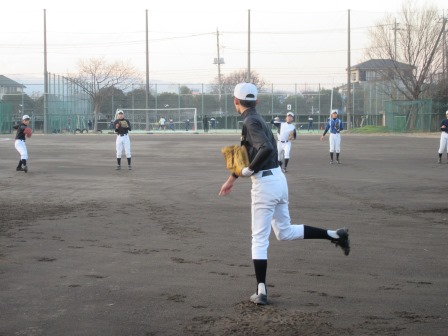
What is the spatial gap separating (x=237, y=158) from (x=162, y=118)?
209 ft

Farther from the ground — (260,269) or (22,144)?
(22,144)

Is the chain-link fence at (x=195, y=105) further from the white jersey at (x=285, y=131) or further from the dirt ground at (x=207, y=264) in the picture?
the dirt ground at (x=207, y=264)

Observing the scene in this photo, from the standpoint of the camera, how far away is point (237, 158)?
6.68 meters

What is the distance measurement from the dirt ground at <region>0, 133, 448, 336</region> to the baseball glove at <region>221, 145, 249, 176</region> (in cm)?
120

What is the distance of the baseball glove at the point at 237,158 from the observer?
6633mm

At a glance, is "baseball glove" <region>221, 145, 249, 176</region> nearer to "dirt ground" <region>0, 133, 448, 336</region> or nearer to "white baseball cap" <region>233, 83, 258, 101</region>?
"white baseball cap" <region>233, 83, 258, 101</region>

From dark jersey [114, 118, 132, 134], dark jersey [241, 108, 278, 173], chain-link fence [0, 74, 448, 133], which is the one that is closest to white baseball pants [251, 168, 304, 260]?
dark jersey [241, 108, 278, 173]

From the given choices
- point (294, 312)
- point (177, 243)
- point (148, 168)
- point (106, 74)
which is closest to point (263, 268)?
point (294, 312)

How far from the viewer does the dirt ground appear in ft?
19.4

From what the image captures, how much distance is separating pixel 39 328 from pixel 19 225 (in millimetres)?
5909

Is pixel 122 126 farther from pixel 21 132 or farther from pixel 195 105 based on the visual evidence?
pixel 195 105

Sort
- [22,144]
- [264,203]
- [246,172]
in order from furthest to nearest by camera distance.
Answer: [22,144]
[264,203]
[246,172]

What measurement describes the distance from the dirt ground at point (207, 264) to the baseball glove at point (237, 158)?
47.1 inches

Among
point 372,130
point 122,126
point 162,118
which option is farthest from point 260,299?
point 162,118
